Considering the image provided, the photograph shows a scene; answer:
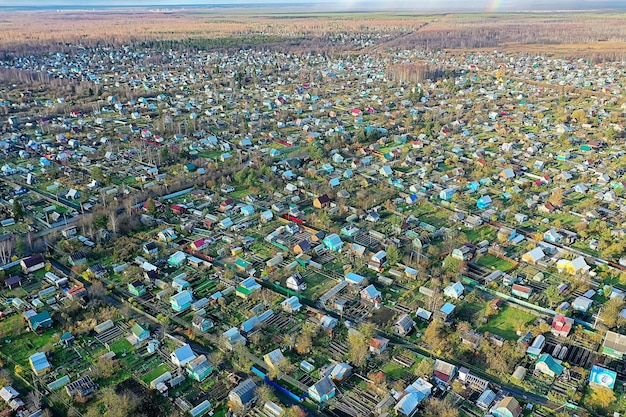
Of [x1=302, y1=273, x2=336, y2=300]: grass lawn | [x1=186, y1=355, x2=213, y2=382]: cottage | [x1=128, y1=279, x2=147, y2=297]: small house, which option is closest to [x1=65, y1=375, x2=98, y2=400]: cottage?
[x1=186, y1=355, x2=213, y2=382]: cottage

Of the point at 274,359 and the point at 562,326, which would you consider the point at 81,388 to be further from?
the point at 562,326

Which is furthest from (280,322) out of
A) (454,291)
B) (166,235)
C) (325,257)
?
(166,235)

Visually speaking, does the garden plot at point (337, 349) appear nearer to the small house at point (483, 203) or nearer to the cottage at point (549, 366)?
the cottage at point (549, 366)

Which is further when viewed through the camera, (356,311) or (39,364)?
(356,311)

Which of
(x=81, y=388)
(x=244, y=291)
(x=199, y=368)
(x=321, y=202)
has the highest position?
(x=321, y=202)

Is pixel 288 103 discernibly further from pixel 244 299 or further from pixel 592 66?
pixel 592 66

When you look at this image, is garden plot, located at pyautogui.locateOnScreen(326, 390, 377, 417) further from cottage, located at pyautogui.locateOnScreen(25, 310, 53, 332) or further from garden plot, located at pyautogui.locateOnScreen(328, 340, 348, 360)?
cottage, located at pyautogui.locateOnScreen(25, 310, 53, 332)

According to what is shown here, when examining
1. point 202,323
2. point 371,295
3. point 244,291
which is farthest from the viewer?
point 244,291
